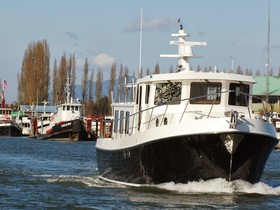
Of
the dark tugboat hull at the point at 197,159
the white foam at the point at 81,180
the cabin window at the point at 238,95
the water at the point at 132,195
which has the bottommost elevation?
the white foam at the point at 81,180

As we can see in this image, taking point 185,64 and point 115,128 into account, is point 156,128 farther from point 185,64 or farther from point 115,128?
point 115,128

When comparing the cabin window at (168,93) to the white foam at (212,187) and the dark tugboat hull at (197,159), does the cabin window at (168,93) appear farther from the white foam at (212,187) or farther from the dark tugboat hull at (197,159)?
the white foam at (212,187)

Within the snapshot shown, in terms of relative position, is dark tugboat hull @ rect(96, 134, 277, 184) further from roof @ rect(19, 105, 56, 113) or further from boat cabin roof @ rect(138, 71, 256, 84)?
roof @ rect(19, 105, 56, 113)

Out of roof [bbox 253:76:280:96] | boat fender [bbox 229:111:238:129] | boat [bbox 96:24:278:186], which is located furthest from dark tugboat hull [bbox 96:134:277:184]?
roof [bbox 253:76:280:96]

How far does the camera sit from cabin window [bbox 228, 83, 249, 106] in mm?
24837

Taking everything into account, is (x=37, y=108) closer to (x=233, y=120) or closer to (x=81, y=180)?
(x=81, y=180)

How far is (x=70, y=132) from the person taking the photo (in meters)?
87.3

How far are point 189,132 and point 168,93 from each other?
302 cm

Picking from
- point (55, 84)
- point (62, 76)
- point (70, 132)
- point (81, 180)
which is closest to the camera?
point (81, 180)

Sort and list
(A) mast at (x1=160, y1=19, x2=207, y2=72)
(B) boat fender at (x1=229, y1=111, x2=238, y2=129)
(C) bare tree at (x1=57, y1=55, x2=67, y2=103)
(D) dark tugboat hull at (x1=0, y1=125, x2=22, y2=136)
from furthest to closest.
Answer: (C) bare tree at (x1=57, y1=55, x2=67, y2=103)
(D) dark tugboat hull at (x1=0, y1=125, x2=22, y2=136)
(A) mast at (x1=160, y1=19, x2=207, y2=72)
(B) boat fender at (x1=229, y1=111, x2=238, y2=129)

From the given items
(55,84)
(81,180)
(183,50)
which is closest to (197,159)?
(183,50)

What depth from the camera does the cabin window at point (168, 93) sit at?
24.9 m

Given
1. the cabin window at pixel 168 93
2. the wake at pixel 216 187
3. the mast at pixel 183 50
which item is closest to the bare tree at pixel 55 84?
the mast at pixel 183 50

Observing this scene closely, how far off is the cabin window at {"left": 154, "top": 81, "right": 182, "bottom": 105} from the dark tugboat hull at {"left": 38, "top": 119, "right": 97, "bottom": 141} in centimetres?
6046
